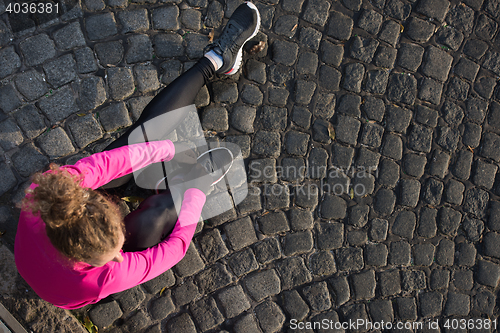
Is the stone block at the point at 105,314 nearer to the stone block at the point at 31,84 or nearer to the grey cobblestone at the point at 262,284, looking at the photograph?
the grey cobblestone at the point at 262,284

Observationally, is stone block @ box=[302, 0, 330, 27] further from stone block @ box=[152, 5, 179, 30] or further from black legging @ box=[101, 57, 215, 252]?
stone block @ box=[152, 5, 179, 30]

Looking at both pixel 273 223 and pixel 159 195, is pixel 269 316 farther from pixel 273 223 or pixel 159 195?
pixel 159 195

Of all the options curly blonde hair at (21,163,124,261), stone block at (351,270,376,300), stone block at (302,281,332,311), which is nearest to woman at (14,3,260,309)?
curly blonde hair at (21,163,124,261)

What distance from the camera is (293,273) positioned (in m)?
3.34

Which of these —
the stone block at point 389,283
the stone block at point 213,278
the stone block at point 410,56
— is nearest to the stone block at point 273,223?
the stone block at point 213,278

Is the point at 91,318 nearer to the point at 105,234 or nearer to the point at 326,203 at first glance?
the point at 105,234

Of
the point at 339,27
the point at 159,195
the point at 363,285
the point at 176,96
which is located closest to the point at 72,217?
the point at 159,195

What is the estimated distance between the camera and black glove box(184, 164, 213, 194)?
3006mm

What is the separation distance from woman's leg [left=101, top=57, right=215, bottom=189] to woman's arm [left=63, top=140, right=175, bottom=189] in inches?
12.8

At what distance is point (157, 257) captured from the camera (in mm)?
2510

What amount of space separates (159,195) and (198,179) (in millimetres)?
392

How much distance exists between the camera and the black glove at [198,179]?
3.01 metres

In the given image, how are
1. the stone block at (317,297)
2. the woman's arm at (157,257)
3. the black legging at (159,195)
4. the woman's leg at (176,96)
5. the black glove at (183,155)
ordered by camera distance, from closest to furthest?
the woman's arm at (157,257) < the black legging at (159,195) < the woman's leg at (176,96) < the black glove at (183,155) < the stone block at (317,297)

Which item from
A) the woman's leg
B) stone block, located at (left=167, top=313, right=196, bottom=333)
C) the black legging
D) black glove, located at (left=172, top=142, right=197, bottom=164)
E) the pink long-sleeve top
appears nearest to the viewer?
the pink long-sleeve top
